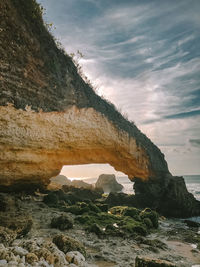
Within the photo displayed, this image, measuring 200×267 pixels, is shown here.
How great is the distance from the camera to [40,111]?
7.83 meters

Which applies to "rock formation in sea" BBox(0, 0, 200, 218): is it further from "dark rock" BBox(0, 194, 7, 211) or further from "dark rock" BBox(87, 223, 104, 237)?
"dark rock" BBox(87, 223, 104, 237)

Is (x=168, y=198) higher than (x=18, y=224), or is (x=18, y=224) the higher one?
(x=18, y=224)

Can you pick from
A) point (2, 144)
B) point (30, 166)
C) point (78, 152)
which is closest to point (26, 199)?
point (30, 166)

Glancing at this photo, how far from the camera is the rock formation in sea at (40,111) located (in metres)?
6.82

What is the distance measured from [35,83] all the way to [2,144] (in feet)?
8.68

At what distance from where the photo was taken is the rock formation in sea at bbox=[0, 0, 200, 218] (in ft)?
22.4

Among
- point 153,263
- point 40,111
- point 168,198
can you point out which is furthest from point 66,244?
point 168,198

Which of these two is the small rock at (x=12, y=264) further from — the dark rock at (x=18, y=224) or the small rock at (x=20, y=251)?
the dark rock at (x=18, y=224)

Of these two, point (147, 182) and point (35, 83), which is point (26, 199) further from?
point (147, 182)

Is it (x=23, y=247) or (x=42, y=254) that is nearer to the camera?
(x=42, y=254)

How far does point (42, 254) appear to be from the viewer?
330cm

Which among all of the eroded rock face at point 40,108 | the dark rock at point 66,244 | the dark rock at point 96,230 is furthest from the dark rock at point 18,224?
the eroded rock face at point 40,108

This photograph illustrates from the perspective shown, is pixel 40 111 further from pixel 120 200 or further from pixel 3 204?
pixel 120 200

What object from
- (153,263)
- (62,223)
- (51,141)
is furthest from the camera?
(51,141)
